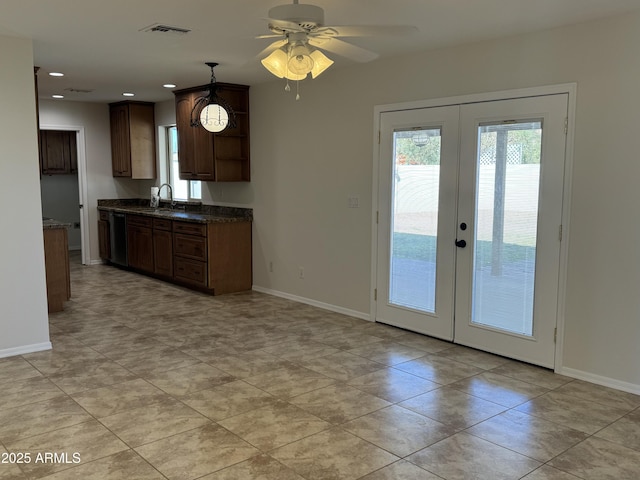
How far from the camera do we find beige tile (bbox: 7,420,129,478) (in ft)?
8.59

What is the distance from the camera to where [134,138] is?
320 inches

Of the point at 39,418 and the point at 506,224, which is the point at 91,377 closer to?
the point at 39,418

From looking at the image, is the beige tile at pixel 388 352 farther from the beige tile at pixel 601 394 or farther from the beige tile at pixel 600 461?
the beige tile at pixel 600 461

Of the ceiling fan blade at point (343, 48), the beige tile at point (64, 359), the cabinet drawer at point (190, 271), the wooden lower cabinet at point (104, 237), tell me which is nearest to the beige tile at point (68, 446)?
the beige tile at point (64, 359)

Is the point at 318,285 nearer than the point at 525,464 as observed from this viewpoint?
No

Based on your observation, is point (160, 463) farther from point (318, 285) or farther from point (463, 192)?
point (318, 285)

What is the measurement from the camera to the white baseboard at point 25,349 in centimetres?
421

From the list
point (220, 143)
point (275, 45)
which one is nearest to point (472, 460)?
point (275, 45)

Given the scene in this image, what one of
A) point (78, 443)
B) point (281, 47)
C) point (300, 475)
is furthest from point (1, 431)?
point (281, 47)

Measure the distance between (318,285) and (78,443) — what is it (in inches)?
130

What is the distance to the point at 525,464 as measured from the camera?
2670mm

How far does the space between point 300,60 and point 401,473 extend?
6.91ft

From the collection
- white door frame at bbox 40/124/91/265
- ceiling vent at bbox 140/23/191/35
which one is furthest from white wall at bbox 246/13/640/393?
white door frame at bbox 40/124/91/265

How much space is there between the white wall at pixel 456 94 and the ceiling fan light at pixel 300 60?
1.90m
